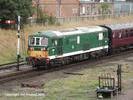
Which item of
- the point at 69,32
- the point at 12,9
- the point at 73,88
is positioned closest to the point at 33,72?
the point at 69,32

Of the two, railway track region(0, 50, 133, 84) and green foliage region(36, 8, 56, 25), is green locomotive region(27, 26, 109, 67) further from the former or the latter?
green foliage region(36, 8, 56, 25)

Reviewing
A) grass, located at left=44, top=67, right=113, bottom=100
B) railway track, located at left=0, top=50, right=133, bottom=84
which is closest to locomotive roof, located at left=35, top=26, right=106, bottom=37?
railway track, located at left=0, top=50, right=133, bottom=84

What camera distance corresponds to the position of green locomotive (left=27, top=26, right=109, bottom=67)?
37500 mm

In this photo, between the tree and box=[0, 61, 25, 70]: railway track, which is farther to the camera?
the tree

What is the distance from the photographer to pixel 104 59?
44906 mm

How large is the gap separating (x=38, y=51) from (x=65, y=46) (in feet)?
9.13

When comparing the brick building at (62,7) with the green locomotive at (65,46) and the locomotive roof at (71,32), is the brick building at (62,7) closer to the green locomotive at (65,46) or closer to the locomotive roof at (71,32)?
the locomotive roof at (71,32)

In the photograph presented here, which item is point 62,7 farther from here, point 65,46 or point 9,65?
point 9,65

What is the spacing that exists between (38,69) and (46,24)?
20182mm

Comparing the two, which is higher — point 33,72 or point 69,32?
point 69,32

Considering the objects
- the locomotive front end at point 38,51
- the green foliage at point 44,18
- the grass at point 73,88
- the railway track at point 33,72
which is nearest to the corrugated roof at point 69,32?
the locomotive front end at point 38,51

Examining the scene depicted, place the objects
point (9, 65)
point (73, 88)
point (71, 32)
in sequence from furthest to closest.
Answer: point (71, 32), point (9, 65), point (73, 88)

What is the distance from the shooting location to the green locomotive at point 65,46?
123 ft

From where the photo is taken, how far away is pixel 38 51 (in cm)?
3766
